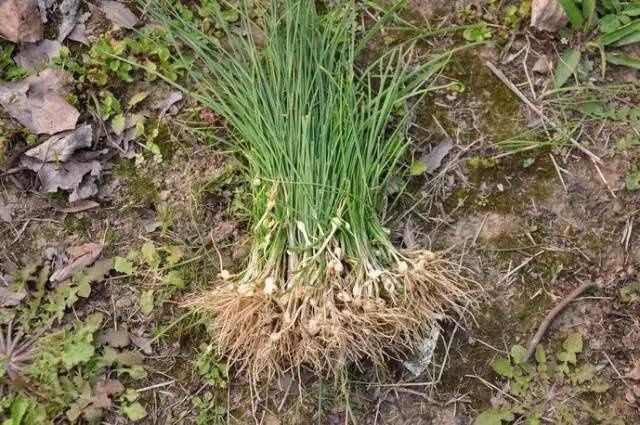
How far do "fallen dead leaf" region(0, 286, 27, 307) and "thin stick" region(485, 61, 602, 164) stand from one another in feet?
5.35

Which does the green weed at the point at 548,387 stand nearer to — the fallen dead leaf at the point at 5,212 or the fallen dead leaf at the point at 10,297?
the fallen dead leaf at the point at 10,297

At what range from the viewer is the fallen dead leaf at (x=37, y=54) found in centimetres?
234

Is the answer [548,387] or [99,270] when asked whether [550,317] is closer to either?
[548,387]

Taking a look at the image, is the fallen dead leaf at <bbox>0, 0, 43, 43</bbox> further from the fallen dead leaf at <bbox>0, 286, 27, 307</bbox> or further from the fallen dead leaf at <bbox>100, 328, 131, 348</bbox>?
the fallen dead leaf at <bbox>100, 328, 131, 348</bbox>

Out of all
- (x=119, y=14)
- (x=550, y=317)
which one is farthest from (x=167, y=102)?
(x=550, y=317)

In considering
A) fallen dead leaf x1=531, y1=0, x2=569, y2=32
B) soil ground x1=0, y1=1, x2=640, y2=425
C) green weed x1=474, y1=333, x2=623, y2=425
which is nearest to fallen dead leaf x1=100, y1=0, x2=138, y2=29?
soil ground x1=0, y1=1, x2=640, y2=425

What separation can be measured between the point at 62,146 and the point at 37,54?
0.33 metres

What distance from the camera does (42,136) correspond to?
2303mm

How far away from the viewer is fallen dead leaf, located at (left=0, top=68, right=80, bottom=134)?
229 cm

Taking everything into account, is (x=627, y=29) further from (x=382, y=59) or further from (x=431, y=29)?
(x=382, y=59)

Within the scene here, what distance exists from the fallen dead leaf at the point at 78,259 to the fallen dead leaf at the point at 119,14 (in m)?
0.72

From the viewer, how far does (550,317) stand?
2225mm

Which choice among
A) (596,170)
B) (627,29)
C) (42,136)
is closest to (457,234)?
(596,170)

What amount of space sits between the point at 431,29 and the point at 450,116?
0.30 meters
